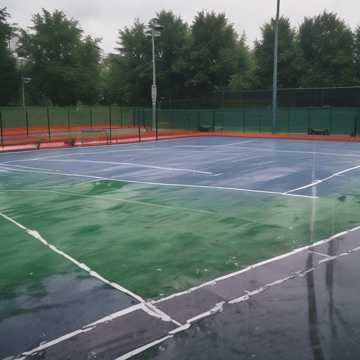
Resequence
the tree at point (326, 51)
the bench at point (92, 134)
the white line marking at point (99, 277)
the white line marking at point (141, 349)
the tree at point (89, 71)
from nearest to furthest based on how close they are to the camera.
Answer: the white line marking at point (141, 349) → the white line marking at point (99, 277) → the bench at point (92, 134) → the tree at point (326, 51) → the tree at point (89, 71)

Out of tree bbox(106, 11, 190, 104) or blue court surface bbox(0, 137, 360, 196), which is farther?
tree bbox(106, 11, 190, 104)

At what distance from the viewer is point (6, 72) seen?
59.3 metres

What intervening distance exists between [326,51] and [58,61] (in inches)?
1483

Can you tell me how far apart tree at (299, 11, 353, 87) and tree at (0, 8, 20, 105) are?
3827 cm

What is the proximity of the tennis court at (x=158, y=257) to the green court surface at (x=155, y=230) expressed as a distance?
1.0 inches

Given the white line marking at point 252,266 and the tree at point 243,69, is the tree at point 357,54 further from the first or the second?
the white line marking at point 252,266

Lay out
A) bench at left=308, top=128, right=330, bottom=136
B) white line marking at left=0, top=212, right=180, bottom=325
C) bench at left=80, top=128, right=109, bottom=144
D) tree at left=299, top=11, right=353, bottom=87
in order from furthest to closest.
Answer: tree at left=299, top=11, right=353, bottom=87
bench at left=308, top=128, right=330, bottom=136
bench at left=80, top=128, right=109, bottom=144
white line marking at left=0, top=212, right=180, bottom=325

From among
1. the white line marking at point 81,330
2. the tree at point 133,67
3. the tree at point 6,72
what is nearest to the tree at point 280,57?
the tree at point 133,67

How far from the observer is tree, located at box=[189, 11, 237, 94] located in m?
62.8

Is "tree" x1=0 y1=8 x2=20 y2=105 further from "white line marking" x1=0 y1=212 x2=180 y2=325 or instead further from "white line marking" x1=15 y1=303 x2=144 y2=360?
"white line marking" x1=15 y1=303 x2=144 y2=360

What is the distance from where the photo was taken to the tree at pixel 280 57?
58.5 m

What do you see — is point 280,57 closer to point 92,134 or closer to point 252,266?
point 92,134

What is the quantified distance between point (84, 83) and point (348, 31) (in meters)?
37.1

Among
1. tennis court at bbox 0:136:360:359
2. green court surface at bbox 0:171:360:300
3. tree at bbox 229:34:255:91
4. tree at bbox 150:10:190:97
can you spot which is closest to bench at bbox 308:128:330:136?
tennis court at bbox 0:136:360:359
